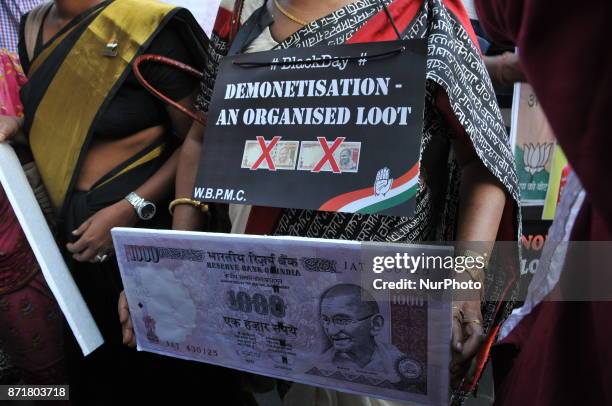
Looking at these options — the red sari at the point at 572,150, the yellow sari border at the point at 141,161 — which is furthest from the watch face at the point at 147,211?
the red sari at the point at 572,150

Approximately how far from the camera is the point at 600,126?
45cm

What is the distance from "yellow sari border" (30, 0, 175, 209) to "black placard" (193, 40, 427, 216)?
1.78 feet

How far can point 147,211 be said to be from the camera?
154 centimetres

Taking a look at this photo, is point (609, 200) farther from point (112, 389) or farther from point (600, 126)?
point (112, 389)

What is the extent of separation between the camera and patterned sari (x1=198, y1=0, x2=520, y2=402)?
103 centimetres

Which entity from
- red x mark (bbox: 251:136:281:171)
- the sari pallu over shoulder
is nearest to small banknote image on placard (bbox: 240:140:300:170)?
red x mark (bbox: 251:136:281:171)

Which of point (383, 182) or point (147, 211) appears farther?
point (147, 211)

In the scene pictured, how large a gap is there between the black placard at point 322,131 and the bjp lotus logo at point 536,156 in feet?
4.13

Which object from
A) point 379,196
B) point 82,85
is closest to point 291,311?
point 379,196

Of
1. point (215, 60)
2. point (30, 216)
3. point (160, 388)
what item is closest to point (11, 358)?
point (160, 388)

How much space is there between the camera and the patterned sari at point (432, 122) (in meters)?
1.03

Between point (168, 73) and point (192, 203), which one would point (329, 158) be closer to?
point (192, 203)

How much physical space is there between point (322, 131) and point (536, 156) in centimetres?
133

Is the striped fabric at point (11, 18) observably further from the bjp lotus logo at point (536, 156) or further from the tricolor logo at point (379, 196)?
the bjp lotus logo at point (536, 156)
